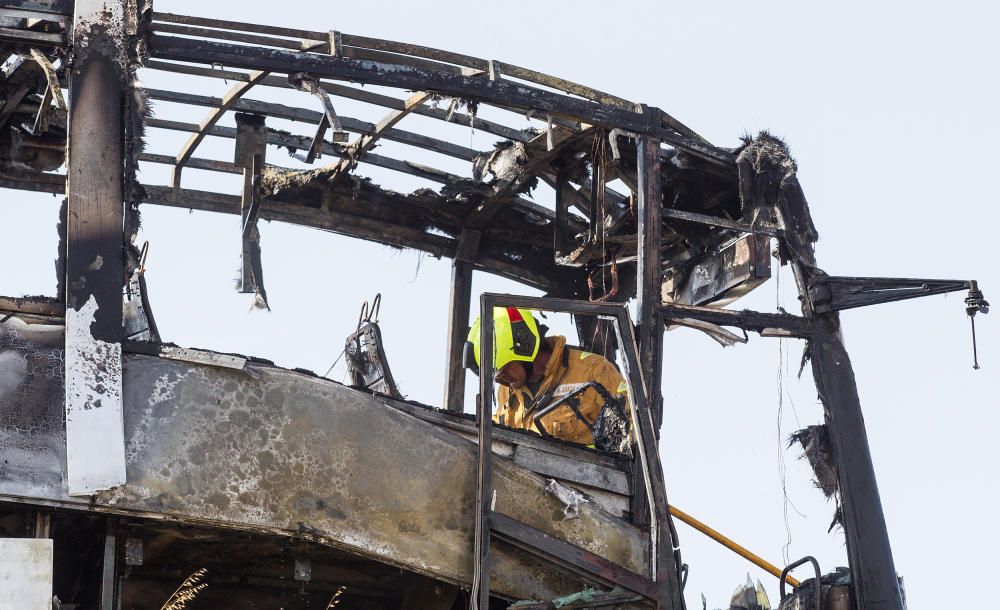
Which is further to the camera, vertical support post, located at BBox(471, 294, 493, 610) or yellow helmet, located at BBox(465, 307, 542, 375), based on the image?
yellow helmet, located at BBox(465, 307, 542, 375)

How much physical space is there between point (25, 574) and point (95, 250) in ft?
6.89

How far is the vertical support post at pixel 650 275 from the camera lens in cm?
1140

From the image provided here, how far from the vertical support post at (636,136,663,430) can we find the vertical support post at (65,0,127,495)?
3.95 meters

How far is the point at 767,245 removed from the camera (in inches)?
494

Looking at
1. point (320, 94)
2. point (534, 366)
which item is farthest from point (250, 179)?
point (534, 366)

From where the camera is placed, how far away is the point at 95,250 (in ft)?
32.0

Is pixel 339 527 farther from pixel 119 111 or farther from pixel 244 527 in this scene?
pixel 119 111

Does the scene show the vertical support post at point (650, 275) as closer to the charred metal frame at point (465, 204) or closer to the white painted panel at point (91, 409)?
the charred metal frame at point (465, 204)

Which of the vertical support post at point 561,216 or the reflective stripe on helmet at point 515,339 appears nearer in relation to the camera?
the reflective stripe on helmet at point 515,339

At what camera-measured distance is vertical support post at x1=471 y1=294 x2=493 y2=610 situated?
997 cm

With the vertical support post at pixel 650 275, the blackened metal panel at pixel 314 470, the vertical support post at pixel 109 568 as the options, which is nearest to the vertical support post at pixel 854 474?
the vertical support post at pixel 650 275

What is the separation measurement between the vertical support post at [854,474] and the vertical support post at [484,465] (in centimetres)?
314

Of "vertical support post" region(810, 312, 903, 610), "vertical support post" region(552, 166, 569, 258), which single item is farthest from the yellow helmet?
"vertical support post" region(810, 312, 903, 610)

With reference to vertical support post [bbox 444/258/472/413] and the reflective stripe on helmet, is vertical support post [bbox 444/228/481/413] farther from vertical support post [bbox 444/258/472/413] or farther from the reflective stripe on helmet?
the reflective stripe on helmet
